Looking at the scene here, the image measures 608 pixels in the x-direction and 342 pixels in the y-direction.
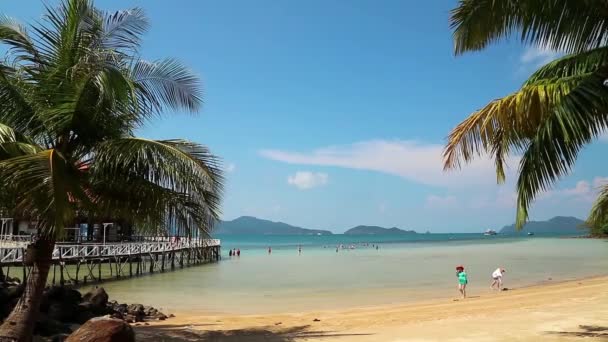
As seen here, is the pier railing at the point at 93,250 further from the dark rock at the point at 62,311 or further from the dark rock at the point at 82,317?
the dark rock at the point at 62,311

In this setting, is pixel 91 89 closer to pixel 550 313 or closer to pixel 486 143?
pixel 486 143

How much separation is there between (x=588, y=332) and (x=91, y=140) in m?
8.90

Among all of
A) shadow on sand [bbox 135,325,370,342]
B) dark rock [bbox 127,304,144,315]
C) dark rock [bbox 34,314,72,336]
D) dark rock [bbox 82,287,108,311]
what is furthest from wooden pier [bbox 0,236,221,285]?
dark rock [bbox 34,314,72,336]

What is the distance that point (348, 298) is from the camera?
23.0 m

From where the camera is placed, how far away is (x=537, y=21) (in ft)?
20.9

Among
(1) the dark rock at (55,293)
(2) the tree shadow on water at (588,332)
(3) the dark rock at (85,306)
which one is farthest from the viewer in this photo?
(3) the dark rock at (85,306)

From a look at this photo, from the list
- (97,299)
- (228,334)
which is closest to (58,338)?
(228,334)

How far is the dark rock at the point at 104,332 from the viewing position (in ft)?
22.7

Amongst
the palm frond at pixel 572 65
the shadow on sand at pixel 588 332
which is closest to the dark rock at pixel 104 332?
the palm frond at pixel 572 65

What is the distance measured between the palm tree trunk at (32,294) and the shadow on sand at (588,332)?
864 cm

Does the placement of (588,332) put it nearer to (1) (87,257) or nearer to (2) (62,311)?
(2) (62,311)

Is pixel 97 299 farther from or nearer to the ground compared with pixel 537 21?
nearer to the ground

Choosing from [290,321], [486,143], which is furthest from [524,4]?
[290,321]

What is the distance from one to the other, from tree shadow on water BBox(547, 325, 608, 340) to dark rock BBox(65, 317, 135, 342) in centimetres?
725
